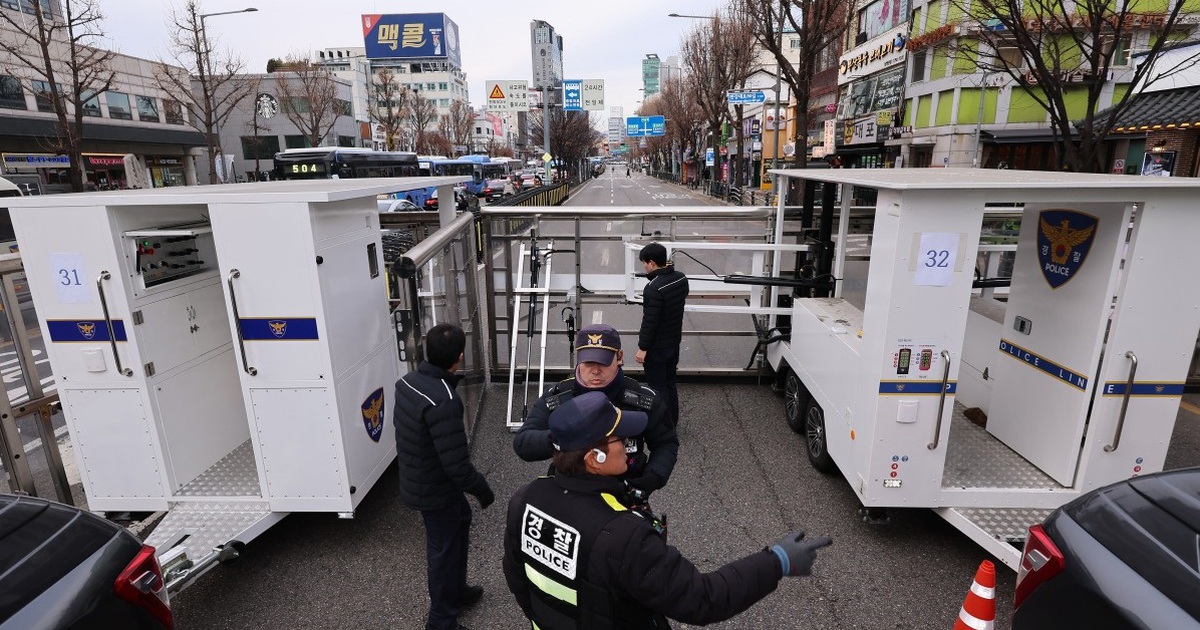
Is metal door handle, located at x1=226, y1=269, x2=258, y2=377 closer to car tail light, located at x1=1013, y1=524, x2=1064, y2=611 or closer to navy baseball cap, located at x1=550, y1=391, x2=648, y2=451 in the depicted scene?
navy baseball cap, located at x1=550, y1=391, x2=648, y2=451

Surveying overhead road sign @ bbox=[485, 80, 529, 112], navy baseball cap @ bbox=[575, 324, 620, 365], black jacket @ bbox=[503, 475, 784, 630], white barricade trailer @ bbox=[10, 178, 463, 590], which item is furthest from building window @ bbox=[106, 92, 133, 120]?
overhead road sign @ bbox=[485, 80, 529, 112]

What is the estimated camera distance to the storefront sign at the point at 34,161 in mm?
27594

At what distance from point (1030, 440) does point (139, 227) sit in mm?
6832

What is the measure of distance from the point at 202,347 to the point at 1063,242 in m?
6.67

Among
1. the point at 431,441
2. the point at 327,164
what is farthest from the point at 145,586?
the point at 327,164

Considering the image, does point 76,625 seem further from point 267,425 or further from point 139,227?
point 139,227

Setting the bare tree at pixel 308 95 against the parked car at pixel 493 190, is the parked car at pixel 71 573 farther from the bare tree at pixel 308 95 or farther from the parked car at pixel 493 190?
the bare tree at pixel 308 95

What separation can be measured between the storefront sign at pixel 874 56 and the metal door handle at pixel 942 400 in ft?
109

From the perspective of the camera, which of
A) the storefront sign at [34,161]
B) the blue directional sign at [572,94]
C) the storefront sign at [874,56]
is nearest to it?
the storefront sign at [34,161]

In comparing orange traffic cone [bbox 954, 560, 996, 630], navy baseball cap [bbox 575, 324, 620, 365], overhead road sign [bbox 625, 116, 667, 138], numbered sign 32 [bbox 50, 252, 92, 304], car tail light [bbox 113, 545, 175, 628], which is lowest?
orange traffic cone [bbox 954, 560, 996, 630]

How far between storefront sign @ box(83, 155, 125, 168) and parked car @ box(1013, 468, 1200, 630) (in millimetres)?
40715

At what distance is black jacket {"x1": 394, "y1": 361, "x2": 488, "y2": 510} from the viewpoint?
3.40 m

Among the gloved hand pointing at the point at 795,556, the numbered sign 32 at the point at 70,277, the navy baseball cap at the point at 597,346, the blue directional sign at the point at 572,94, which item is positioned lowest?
the gloved hand pointing at the point at 795,556

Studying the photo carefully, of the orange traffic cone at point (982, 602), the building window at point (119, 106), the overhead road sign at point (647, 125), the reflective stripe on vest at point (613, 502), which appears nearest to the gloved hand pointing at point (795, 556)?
the reflective stripe on vest at point (613, 502)
